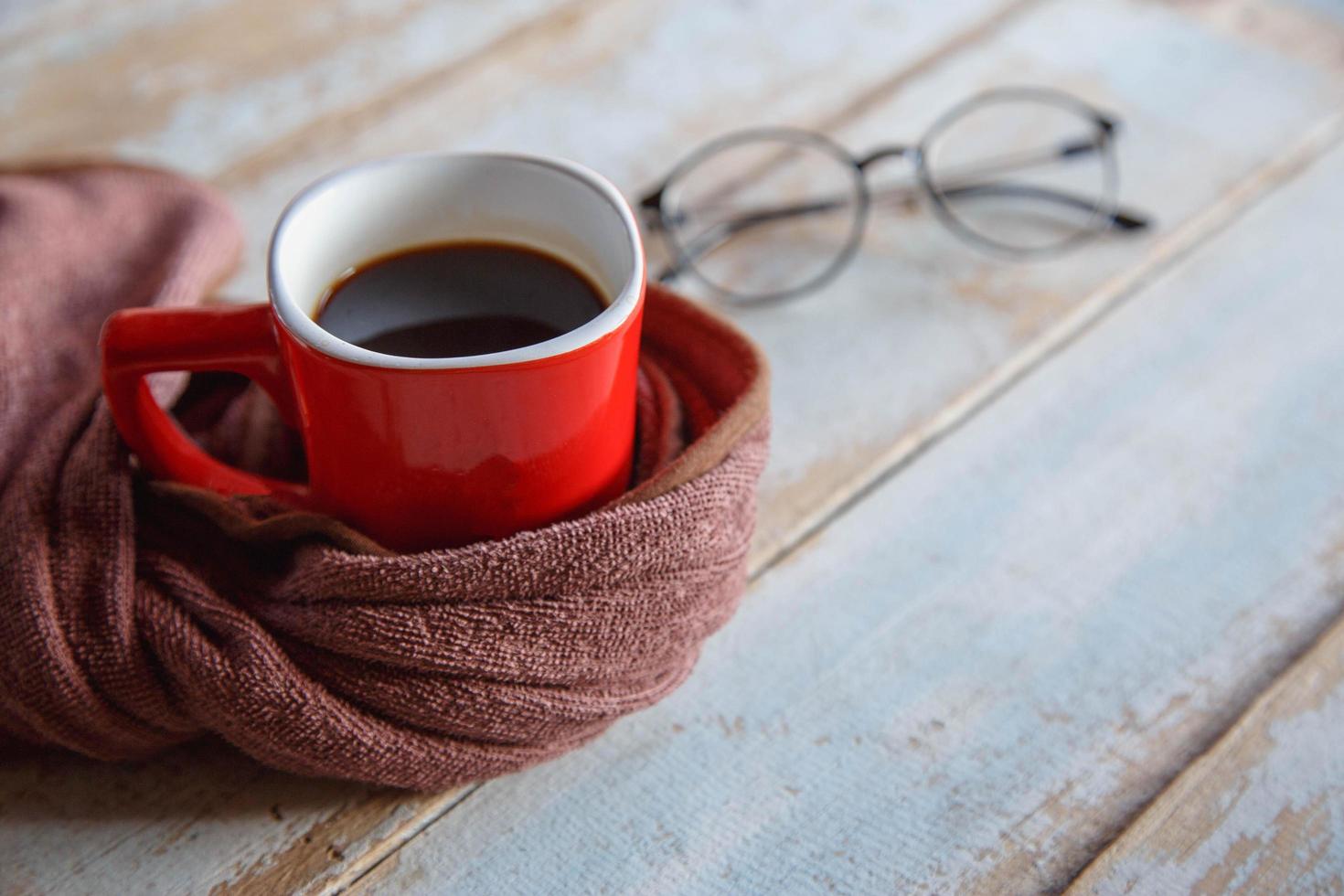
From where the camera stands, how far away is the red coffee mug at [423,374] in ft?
1.14

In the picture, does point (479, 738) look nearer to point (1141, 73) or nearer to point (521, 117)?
point (521, 117)

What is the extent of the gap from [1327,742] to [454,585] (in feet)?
1.08

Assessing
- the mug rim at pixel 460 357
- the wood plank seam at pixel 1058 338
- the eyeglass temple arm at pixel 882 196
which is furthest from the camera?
the eyeglass temple arm at pixel 882 196

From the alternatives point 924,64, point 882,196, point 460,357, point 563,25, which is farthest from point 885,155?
point 460,357

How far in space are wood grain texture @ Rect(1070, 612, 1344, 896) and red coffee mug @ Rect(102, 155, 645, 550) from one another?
0.22 metres

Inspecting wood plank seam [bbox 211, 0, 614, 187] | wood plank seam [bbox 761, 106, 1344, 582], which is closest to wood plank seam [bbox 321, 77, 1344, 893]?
wood plank seam [bbox 761, 106, 1344, 582]

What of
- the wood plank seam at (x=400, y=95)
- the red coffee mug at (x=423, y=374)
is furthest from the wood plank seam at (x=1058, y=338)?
the wood plank seam at (x=400, y=95)

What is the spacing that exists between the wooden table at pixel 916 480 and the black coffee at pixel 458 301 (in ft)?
0.51

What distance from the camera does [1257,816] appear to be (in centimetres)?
42

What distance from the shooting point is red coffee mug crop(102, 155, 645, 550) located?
1.14 feet

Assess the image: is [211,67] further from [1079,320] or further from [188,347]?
[1079,320]

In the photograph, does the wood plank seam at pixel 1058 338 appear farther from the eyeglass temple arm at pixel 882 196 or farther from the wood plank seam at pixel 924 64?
the wood plank seam at pixel 924 64

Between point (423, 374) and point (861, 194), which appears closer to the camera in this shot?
point (423, 374)

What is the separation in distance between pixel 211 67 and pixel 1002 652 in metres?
0.59
